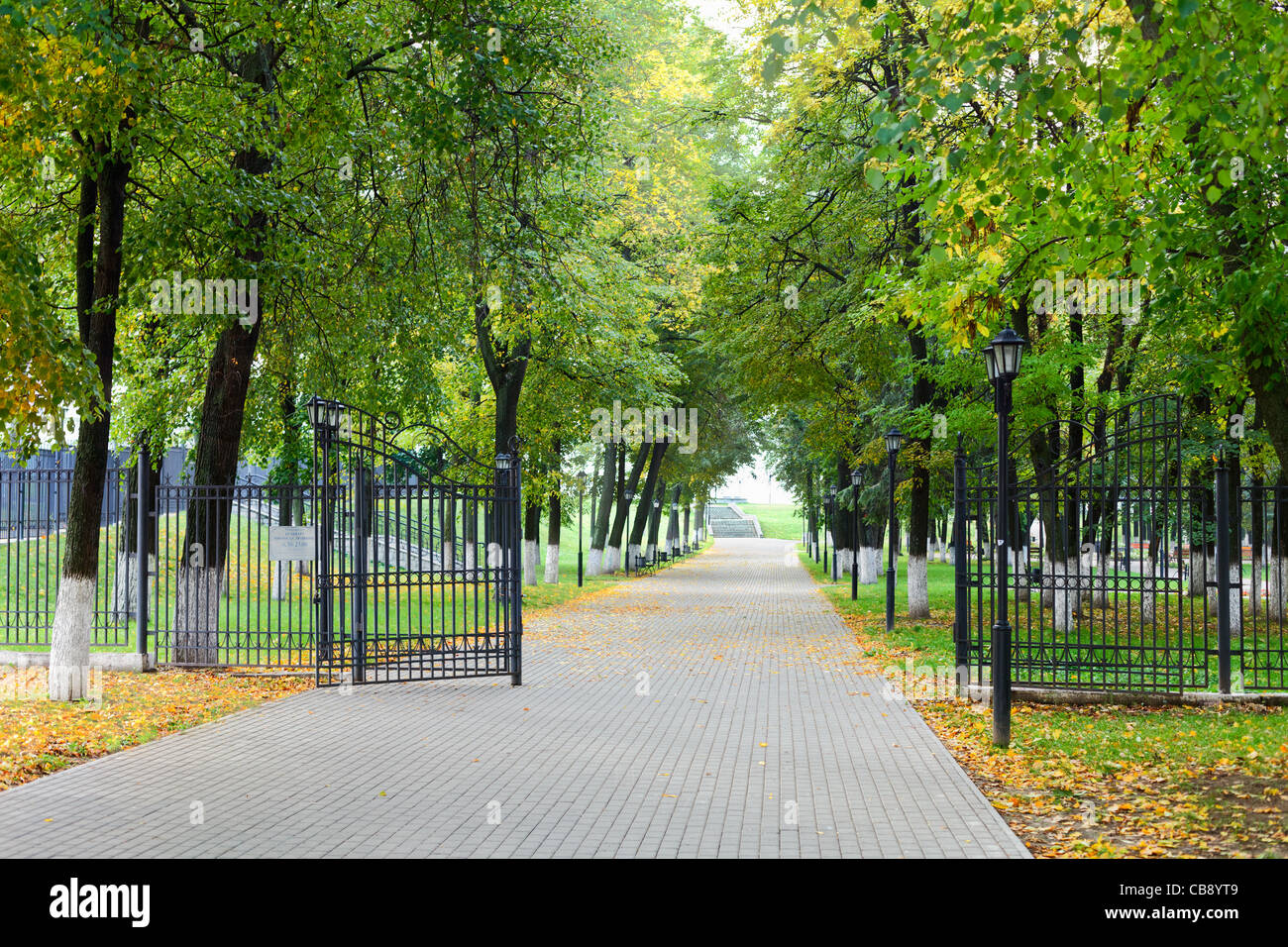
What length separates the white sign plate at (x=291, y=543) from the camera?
515 inches

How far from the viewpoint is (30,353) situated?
851 cm

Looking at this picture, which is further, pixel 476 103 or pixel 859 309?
pixel 859 309

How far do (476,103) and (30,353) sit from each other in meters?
5.27

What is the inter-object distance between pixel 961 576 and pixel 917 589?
33.9ft

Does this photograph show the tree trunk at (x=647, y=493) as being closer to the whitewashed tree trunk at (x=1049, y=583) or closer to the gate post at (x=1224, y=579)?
the whitewashed tree trunk at (x=1049, y=583)

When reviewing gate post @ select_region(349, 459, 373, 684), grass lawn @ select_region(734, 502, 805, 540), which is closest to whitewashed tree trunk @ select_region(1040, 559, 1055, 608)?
gate post @ select_region(349, 459, 373, 684)

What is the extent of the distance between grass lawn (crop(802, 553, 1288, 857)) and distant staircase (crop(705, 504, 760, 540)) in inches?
4685

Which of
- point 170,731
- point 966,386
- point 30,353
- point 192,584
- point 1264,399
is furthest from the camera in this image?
point 966,386

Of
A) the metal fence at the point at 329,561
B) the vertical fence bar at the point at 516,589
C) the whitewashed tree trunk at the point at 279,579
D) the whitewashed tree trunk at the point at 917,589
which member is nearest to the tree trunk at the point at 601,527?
the whitewashed tree trunk at the point at 279,579

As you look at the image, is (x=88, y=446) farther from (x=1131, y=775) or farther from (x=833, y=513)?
(x=833, y=513)

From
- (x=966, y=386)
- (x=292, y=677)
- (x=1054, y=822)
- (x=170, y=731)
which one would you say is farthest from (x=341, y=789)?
(x=966, y=386)

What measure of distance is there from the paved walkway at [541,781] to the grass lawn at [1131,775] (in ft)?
1.16

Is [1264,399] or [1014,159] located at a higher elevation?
[1014,159]

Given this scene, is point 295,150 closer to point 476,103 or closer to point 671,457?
point 476,103
